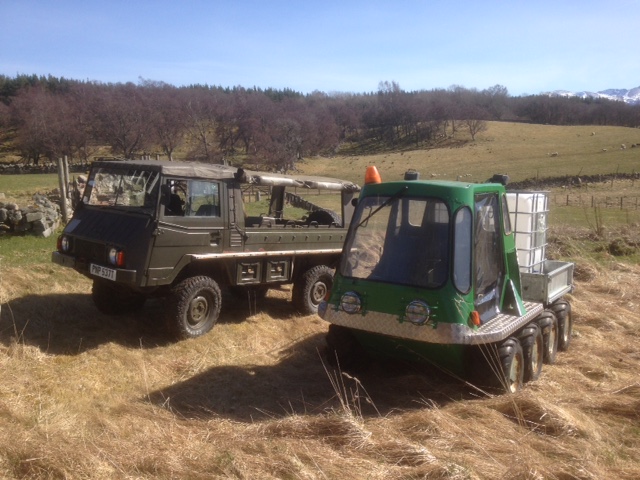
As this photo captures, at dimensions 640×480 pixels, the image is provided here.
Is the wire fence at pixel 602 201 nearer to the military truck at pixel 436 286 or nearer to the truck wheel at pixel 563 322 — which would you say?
the truck wheel at pixel 563 322

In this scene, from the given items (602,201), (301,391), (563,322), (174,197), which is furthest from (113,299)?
(602,201)

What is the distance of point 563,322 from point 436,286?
3.10 m

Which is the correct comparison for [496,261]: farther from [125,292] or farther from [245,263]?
[125,292]

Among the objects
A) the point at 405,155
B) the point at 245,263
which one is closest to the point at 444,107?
the point at 405,155

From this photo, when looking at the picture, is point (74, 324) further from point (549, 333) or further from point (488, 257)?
point (549, 333)

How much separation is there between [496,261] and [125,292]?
4.88m

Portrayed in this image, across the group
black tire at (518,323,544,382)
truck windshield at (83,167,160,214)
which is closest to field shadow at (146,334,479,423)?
black tire at (518,323,544,382)

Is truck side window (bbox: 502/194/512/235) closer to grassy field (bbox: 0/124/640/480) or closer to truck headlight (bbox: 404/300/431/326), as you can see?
truck headlight (bbox: 404/300/431/326)

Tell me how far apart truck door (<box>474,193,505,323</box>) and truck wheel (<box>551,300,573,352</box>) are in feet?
6.57

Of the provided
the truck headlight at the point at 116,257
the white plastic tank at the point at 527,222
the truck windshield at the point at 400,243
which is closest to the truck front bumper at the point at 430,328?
the truck windshield at the point at 400,243

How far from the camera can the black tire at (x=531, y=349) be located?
6.43 m

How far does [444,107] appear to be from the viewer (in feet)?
296

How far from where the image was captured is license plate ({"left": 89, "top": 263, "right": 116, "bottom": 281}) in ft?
23.8

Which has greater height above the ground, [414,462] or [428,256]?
[428,256]
